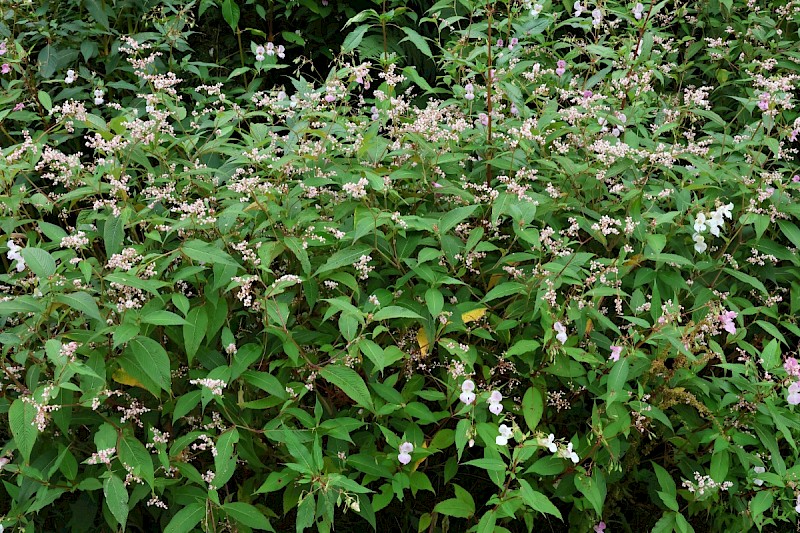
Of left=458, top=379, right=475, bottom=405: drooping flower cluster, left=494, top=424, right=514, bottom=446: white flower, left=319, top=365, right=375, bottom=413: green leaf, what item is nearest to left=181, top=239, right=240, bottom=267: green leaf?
left=319, top=365, right=375, bottom=413: green leaf

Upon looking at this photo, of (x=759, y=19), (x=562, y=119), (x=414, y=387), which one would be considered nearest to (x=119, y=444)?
(x=414, y=387)

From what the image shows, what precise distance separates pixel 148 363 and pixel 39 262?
404 millimetres

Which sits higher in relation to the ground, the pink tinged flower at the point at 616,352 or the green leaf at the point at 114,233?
the green leaf at the point at 114,233

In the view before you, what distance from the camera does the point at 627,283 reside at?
2.63 metres

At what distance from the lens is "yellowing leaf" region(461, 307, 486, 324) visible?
94.3 inches

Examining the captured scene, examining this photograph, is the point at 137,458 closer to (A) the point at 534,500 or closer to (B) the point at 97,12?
(A) the point at 534,500

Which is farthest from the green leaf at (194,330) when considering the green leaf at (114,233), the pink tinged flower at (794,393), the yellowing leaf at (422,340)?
the pink tinged flower at (794,393)

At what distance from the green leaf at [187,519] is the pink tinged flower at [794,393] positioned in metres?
1.72

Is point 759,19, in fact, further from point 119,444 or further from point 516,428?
point 119,444

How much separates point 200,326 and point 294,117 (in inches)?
→ 45.7

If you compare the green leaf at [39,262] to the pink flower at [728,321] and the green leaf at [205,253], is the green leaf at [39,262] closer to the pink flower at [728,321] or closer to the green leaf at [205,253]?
the green leaf at [205,253]

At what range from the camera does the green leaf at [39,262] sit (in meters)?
2.07

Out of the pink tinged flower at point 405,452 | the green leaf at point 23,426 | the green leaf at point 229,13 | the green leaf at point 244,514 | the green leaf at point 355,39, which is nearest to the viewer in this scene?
the green leaf at point 23,426

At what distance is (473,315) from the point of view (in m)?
2.40
